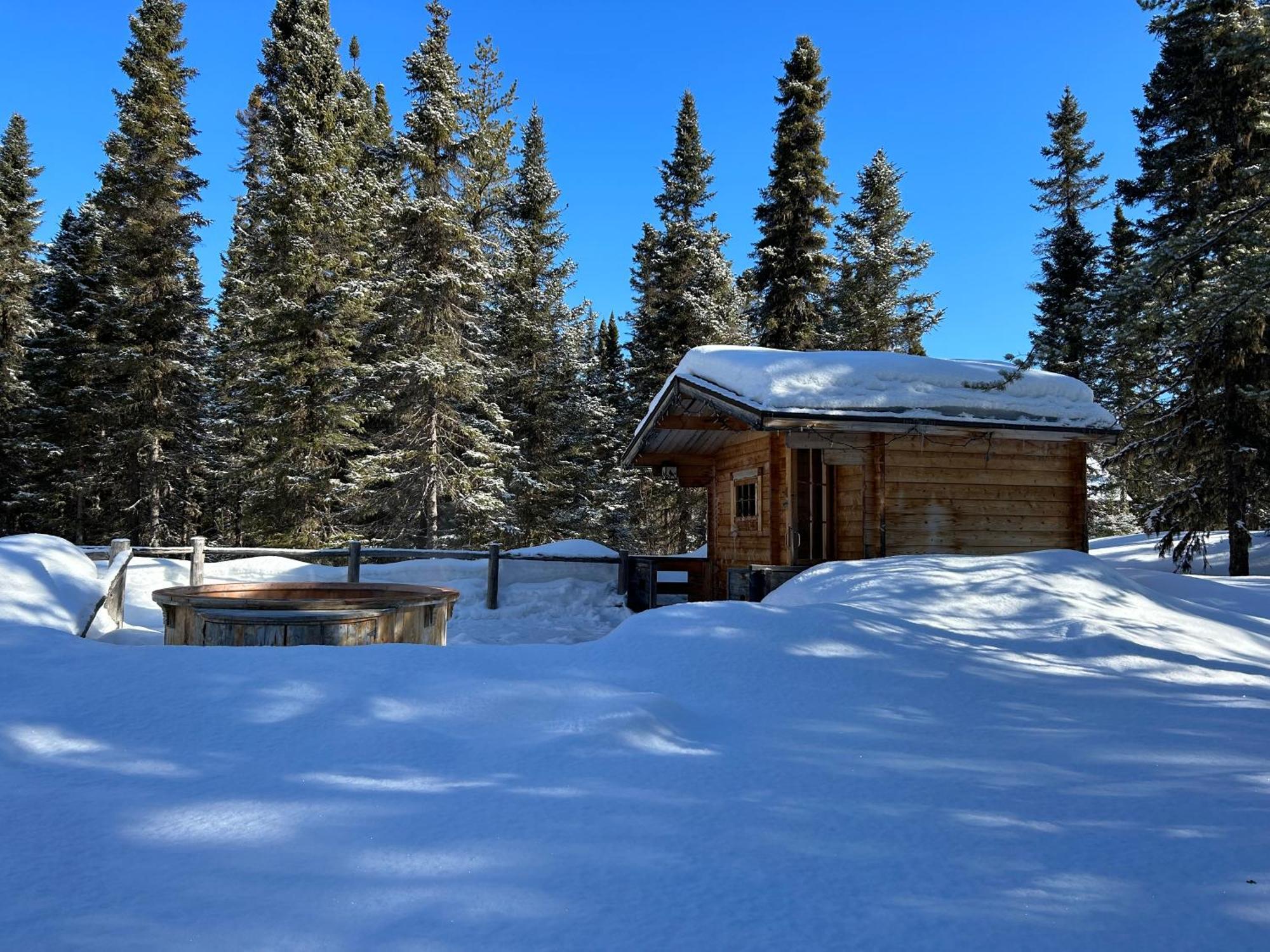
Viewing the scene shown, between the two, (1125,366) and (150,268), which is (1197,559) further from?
(150,268)

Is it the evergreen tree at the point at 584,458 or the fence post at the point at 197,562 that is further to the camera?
the evergreen tree at the point at 584,458

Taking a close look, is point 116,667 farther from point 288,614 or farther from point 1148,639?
point 1148,639

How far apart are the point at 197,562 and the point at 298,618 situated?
1048cm

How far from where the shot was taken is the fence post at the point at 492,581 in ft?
50.2

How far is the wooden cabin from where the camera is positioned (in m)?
12.3

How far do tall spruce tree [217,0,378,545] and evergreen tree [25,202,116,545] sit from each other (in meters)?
8.05

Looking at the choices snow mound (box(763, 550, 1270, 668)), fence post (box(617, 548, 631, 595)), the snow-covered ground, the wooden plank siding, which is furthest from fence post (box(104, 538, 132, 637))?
the wooden plank siding

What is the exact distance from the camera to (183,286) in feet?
82.8

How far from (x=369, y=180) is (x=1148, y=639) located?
23.5m

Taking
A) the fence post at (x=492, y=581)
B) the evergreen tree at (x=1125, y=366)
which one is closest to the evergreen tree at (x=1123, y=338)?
the evergreen tree at (x=1125, y=366)

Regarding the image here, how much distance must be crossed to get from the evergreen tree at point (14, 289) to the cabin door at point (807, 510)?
28.7 m

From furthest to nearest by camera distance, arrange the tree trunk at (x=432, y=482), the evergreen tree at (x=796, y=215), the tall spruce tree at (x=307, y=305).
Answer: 1. the evergreen tree at (x=796, y=215)
2. the tall spruce tree at (x=307, y=305)
3. the tree trunk at (x=432, y=482)

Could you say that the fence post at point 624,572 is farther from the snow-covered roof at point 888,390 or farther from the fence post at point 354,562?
the fence post at point 354,562

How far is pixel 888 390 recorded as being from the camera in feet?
41.7
